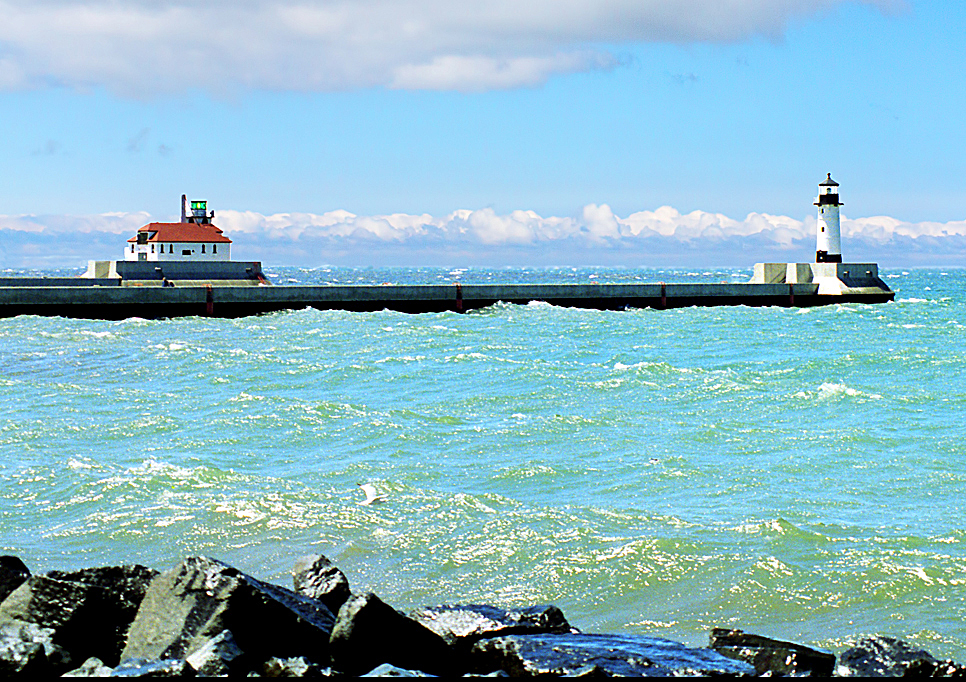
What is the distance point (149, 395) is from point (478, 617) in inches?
674

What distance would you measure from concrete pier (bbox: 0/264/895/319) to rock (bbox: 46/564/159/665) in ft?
142

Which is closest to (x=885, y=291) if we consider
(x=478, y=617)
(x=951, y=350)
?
(x=951, y=350)

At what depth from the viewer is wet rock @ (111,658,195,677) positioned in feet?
19.8

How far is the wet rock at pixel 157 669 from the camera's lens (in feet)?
19.8

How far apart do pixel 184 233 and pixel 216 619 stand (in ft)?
208

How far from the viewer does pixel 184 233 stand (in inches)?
2645

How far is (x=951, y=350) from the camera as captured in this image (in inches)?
1341

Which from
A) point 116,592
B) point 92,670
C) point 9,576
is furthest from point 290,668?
point 9,576

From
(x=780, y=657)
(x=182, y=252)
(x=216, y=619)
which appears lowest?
(x=780, y=657)

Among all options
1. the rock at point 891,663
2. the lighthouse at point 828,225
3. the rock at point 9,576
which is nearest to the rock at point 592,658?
the rock at point 891,663

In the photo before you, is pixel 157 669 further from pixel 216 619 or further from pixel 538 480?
pixel 538 480

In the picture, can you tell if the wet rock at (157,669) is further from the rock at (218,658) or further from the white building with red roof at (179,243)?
the white building with red roof at (179,243)

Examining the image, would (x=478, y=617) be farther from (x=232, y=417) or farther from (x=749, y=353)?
(x=749, y=353)

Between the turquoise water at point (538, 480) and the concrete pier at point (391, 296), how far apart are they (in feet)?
60.2
